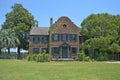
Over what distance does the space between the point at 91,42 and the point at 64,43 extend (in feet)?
19.1

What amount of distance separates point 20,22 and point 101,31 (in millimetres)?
21962

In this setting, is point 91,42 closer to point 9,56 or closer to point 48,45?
point 48,45

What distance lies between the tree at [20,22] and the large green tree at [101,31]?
57.0ft

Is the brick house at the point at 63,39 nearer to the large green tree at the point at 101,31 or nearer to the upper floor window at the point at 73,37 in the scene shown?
the upper floor window at the point at 73,37

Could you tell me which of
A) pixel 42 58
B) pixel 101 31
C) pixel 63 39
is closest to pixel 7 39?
pixel 63 39

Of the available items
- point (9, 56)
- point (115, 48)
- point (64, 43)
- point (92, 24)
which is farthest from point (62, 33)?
point (9, 56)

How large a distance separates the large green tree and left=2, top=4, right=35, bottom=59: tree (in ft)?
57.0

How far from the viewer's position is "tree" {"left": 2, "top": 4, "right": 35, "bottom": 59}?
Result: 60312mm

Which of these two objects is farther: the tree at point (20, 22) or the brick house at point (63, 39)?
the tree at point (20, 22)

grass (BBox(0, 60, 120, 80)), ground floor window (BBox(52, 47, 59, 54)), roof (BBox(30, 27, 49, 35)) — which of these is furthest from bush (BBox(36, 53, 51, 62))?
grass (BBox(0, 60, 120, 80))

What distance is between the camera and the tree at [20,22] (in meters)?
60.3

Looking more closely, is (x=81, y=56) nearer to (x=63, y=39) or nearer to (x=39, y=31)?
(x=63, y=39)

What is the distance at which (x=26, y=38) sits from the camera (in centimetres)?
6281

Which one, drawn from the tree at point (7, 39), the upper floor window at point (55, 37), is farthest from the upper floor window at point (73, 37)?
the tree at point (7, 39)
